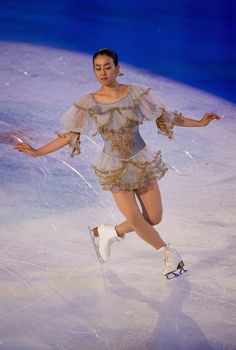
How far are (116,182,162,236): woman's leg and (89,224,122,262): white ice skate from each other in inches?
3.0

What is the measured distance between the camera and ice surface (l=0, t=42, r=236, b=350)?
3924 millimetres

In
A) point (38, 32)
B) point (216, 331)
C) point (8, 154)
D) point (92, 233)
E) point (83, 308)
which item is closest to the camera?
point (216, 331)

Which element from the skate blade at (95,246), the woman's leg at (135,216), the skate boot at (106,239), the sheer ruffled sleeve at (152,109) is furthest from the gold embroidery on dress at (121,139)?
the skate blade at (95,246)

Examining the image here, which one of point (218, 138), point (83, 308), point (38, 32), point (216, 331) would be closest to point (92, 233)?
point (83, 308)

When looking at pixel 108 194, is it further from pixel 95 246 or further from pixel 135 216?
pixel 135 216

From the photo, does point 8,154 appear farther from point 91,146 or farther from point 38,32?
point 38,32

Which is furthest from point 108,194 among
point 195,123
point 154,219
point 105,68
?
point 105,68

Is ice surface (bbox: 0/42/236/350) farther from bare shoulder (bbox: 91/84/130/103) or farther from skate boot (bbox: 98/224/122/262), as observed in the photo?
bare shoulder (bbox: 91/84/130/103)

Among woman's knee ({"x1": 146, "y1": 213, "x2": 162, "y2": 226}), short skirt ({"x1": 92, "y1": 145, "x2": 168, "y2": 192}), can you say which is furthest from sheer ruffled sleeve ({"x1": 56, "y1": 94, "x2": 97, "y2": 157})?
woman's knee ({"x1": 146, "y1": 213, "x2": 162, "y2": 226})

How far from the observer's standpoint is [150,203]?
454 cm

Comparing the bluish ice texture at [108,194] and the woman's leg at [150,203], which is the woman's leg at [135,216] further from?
the bluish ice texture at [108,194]

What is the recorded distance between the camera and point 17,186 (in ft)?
18.3

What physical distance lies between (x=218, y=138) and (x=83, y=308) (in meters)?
2.71

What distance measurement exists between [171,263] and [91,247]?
646mm
